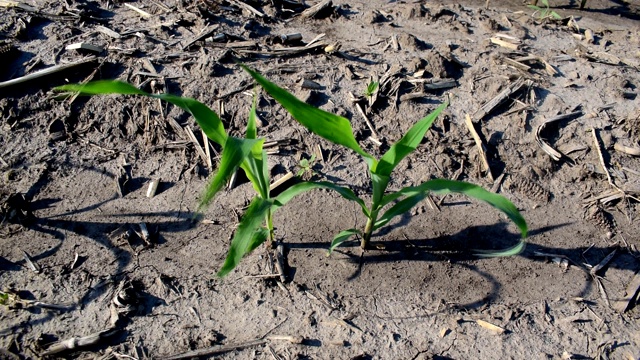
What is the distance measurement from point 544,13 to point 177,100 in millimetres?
3351

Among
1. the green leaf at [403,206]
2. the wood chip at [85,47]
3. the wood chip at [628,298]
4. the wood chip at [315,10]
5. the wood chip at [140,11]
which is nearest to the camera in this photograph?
the green leaf at [403,206]

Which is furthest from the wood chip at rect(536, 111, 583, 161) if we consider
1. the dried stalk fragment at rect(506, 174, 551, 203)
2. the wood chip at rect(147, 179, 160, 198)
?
the wood chip at rect(147, 179, 160, 198)

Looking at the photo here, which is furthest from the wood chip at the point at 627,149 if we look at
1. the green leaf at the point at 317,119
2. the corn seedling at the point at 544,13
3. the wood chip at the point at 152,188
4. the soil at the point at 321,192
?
the wood chip at the point at 152,188

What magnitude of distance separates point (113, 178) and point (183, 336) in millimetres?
1109

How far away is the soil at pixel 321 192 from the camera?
2.42m

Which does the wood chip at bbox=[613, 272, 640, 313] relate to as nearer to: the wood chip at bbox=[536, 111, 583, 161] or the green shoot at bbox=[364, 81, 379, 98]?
the wood chip at bbox=[536, 111, 583, 161]

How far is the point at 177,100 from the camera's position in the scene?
6.51ft

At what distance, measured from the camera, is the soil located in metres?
2.42

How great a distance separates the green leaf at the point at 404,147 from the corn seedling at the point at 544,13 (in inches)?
97.5

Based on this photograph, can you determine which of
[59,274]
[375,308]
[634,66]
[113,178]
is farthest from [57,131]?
[634,66]

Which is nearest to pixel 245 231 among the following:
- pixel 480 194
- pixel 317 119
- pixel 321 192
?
pixel 317 119

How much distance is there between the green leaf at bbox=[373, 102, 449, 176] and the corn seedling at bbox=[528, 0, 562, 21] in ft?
8.13

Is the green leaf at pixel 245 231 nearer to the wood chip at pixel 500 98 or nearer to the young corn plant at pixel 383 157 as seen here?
the young corn plant at pixel 383 157

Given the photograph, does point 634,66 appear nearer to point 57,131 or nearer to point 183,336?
point 183,336
